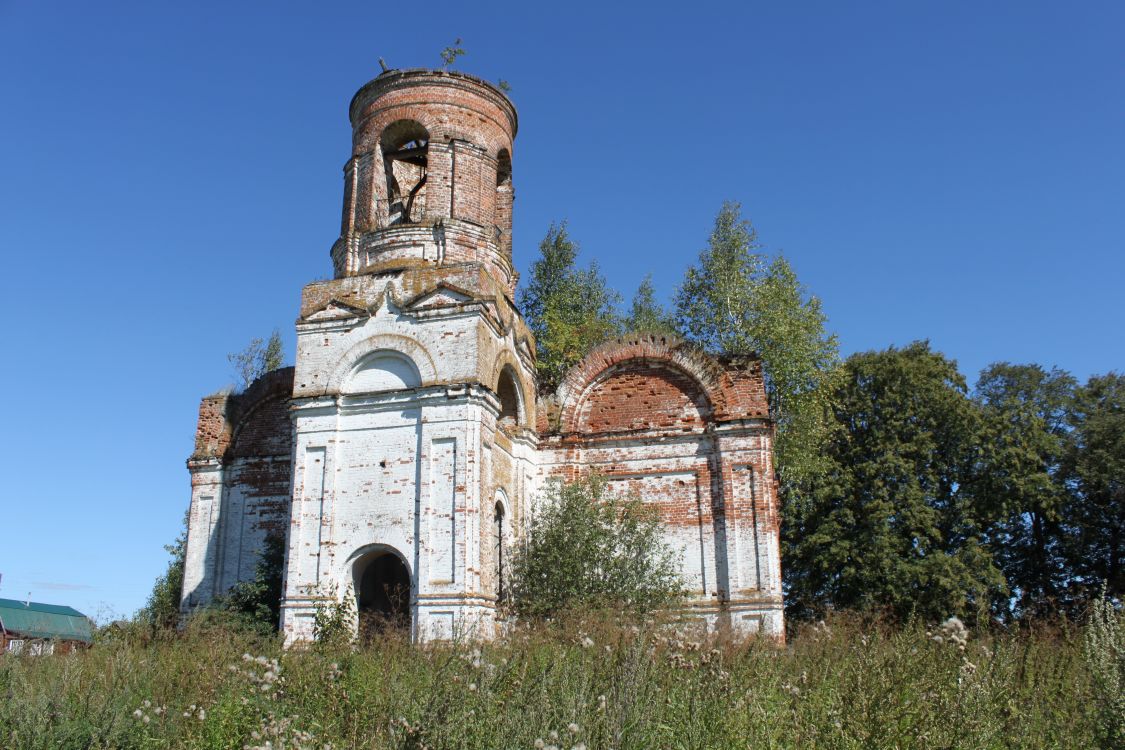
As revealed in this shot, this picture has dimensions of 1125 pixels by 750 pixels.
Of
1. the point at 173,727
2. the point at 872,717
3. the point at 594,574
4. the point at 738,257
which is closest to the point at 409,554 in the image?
the point at 594,574

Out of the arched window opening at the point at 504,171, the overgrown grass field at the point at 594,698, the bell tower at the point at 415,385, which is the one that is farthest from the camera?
the arched window opening at the point at 504,171

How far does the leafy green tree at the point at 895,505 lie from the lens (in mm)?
22219

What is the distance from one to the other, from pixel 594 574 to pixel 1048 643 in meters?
7.77

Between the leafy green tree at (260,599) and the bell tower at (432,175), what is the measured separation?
5.43m

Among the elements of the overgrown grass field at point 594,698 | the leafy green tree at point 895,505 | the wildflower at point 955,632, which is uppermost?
the leafy green tree at point 895,505

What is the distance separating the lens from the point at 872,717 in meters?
4.16

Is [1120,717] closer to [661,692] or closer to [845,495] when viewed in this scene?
[661,692]

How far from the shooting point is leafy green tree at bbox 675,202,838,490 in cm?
2117

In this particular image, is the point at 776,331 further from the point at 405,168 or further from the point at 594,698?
the point at 594,698

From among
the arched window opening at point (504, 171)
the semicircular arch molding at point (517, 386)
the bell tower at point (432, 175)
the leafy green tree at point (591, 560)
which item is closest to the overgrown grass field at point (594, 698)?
the leafy green tree at point (591, 560)

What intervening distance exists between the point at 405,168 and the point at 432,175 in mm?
2671

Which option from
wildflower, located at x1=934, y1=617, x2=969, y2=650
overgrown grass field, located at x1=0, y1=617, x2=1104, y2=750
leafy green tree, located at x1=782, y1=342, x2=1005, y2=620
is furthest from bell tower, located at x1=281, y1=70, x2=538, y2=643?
leafy green tree, located at x1=782, y1=342, x2=1005, y2=620

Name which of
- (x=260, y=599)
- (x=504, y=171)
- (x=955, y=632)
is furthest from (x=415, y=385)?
(x=955, y=632)

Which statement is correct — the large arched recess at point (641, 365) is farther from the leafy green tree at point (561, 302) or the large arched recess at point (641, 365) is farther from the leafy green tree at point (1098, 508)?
the leafy green tree at point (1098, 508)
